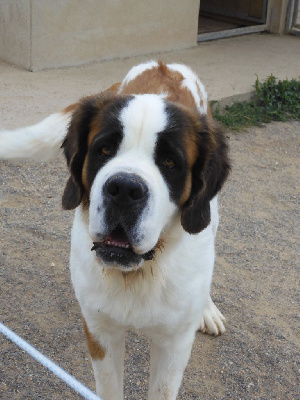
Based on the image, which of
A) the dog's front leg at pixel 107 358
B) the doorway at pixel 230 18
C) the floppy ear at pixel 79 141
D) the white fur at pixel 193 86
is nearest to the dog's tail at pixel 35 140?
the white fur at pixel 193 86

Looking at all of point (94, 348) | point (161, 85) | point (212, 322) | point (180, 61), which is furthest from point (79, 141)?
point (180, 61)

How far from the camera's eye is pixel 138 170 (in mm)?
2102

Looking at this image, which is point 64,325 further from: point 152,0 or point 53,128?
point 152,0

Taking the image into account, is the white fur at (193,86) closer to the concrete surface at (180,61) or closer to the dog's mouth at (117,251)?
the dog's mouth at (117,251)

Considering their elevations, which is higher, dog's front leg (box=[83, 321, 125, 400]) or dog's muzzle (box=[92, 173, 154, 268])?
dog's muzzle (box=[92, 173, 154, 268])

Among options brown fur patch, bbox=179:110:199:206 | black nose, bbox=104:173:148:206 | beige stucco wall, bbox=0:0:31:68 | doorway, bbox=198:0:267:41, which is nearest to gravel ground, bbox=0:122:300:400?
brown fur patch, bbox=179:110:199:206

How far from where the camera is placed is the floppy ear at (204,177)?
2.36 meters

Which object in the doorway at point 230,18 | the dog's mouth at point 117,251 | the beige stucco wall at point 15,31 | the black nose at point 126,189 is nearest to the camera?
the black nose at point 126,189

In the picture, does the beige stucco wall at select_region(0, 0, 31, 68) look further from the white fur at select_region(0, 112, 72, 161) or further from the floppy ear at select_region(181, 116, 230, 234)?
the floppy ear at select_region(181, 116, 230, 234)

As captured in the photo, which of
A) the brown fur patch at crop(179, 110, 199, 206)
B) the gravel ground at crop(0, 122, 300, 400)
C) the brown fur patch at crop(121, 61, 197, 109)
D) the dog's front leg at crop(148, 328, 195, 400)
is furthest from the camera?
the gravel ground at crop(0, 122, 300, 400)

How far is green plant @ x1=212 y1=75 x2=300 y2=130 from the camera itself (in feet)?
20.4

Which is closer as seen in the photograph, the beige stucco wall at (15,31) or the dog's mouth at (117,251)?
the dog's mouth at (117,251)

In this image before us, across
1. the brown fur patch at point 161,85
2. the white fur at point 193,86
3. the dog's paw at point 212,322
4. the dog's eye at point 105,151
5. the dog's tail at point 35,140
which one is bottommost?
the dog's paw at point 212,322

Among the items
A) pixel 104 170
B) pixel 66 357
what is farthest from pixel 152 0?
pixel 104 170
